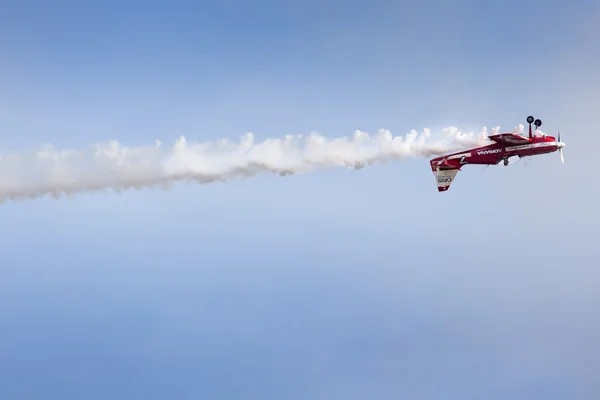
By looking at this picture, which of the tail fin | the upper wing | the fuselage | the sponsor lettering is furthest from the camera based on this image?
the tail fin

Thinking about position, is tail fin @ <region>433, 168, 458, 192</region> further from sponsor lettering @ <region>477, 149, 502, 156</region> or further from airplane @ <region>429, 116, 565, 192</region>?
sponsor lettering @ <region>477, 149, 502, 156</region>

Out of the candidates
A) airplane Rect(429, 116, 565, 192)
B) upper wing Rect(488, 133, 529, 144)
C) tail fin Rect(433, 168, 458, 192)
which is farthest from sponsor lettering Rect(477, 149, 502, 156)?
tail fin Rect(433, 168, 458, 192)

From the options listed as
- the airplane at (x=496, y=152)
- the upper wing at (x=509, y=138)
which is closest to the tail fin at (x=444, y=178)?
the airplane at (x=496, y=152)

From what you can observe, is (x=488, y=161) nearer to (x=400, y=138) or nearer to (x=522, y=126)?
(x=522, y=126)

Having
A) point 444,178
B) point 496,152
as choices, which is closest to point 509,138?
point 496,152

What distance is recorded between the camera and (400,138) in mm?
56375

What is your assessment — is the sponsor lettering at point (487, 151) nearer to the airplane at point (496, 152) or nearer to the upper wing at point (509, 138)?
the airplane at point (496, 152)

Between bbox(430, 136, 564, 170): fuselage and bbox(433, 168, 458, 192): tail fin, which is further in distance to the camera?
bbox(433, 168, 458, 192): tail fin

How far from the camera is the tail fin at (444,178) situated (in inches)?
2276

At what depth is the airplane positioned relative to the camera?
52.3 meters

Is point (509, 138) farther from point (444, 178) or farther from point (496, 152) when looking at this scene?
point (444, 178)

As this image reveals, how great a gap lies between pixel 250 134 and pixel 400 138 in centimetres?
1654

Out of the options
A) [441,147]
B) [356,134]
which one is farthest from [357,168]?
[441,147]

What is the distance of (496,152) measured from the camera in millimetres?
54312
